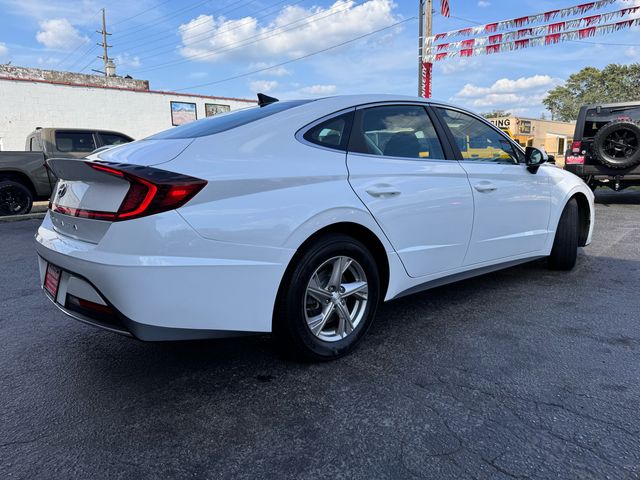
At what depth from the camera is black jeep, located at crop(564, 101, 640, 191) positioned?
27.4ft

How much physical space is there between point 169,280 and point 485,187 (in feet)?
8.04

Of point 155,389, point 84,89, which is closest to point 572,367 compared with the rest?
point 155,389

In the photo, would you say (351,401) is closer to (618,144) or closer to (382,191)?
(382,191)

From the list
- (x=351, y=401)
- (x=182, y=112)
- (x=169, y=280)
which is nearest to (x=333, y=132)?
(x=169, y=280)

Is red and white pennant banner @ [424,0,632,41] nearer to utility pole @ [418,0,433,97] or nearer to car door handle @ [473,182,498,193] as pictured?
utility pole @ [418,0,433,97]

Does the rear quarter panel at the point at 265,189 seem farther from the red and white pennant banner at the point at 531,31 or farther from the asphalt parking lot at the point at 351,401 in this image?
the red and white pennant banner at the point at 531,31

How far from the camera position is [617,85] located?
57.7 metres

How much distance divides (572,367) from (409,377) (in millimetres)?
936

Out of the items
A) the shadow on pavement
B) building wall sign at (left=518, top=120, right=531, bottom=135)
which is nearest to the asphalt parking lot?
the shadow on pavement

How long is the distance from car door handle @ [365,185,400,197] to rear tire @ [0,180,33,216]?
27.6 feet

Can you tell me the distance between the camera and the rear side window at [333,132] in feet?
8.93

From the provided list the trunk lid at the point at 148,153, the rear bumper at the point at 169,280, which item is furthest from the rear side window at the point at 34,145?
the rear bumper at the point at 169,280

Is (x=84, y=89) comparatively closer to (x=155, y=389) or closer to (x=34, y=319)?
(x=34, y=319)

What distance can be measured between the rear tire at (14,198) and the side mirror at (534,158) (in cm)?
870
